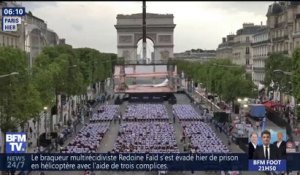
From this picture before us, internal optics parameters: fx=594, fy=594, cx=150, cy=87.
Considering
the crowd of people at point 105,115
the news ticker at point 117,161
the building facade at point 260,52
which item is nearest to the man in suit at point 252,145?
the news ticker at point 117,161

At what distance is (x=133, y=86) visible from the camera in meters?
127

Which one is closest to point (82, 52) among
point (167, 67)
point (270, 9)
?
point (167, 67)

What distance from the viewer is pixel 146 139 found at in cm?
5581

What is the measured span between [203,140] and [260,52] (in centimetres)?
8718

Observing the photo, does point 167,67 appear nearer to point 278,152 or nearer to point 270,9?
point 270,9

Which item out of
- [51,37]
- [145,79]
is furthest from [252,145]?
[51,37]

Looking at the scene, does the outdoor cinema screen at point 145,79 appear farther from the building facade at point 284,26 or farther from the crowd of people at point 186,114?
the crowd of people at point 186,114

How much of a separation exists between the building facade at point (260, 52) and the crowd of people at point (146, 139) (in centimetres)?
6410

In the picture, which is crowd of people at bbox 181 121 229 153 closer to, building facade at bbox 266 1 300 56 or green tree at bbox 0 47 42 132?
green tree at bbox 0 47 42 132

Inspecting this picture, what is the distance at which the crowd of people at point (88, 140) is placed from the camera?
163 feet

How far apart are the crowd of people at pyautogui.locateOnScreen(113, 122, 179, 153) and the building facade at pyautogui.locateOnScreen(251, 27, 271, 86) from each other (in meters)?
64.1

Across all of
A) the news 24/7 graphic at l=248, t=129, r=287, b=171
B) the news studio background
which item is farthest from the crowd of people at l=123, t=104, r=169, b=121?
the news 24/7 graphic at l=248, t=129, r=287, b=171

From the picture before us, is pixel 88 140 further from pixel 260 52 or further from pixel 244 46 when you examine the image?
pixel 244 46

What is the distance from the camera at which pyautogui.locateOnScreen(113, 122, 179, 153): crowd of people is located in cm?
4981
